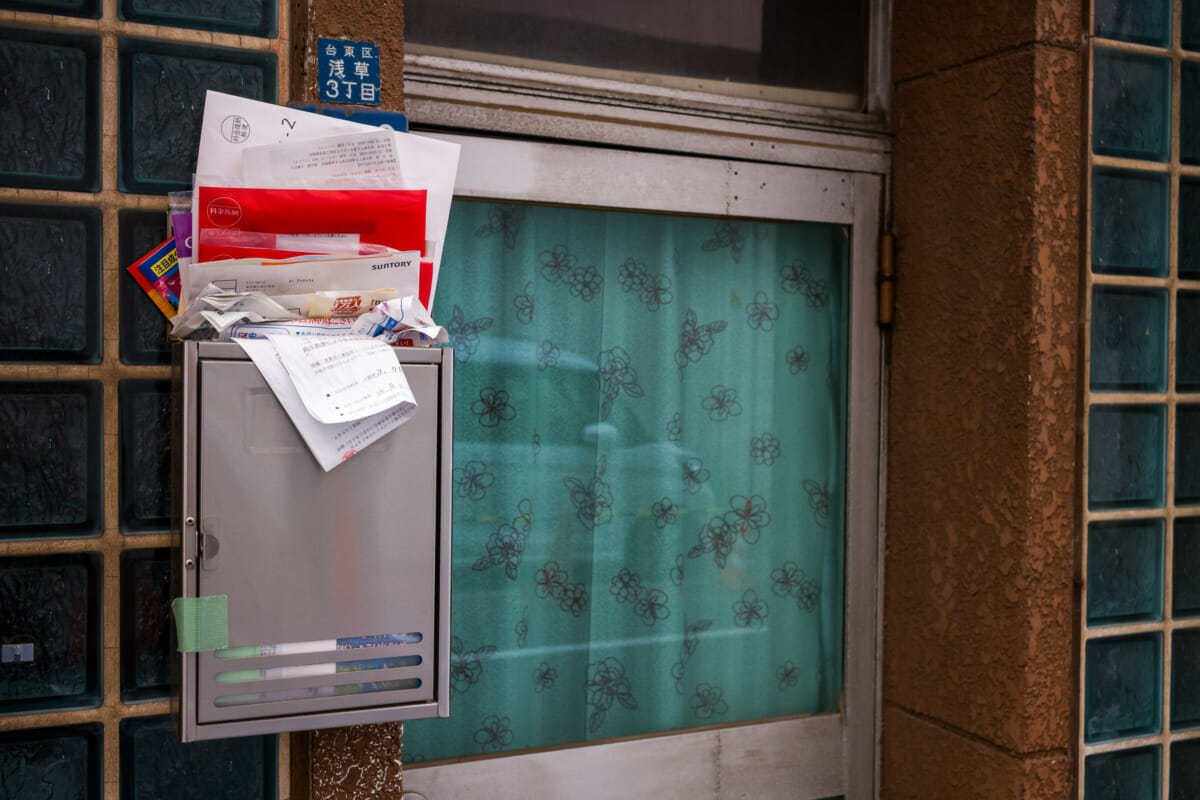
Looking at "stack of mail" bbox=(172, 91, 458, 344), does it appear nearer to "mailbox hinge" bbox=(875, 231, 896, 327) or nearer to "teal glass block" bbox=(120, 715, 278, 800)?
"teal glass block" bbox=(120, 715, 278, 800)

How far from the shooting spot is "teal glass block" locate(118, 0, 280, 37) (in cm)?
146

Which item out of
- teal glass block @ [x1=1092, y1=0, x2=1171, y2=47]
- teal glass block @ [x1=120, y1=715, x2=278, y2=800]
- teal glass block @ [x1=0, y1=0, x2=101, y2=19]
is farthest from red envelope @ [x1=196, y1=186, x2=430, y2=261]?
teal glass block @ [x1=1092, y1=0, x2=1171, y2=47]

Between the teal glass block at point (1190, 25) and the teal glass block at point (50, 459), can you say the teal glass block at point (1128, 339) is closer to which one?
the teal glass block at point (1190, 25)

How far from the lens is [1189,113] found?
2213mm

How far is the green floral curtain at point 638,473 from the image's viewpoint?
2.02m

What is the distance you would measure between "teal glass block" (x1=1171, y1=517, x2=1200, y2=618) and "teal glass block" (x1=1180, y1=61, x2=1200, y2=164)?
858 millimetres

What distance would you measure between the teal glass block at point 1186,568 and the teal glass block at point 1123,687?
0.10m

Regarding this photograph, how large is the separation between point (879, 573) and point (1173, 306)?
921 millimetres

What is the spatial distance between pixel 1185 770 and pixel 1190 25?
5.77 ft

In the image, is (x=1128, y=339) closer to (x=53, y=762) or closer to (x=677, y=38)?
(x=677, y=38)

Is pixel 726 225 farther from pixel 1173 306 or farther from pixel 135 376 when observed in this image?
pixel 135 376

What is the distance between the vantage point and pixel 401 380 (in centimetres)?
134

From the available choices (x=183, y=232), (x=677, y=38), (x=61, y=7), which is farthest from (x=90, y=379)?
(x=677, y=38)

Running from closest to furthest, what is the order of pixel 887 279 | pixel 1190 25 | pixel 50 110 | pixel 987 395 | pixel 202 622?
pixel 202 622 → pixel 50 110 → pixel 987 395 → pixel 1190 25 → pixel 887 279
